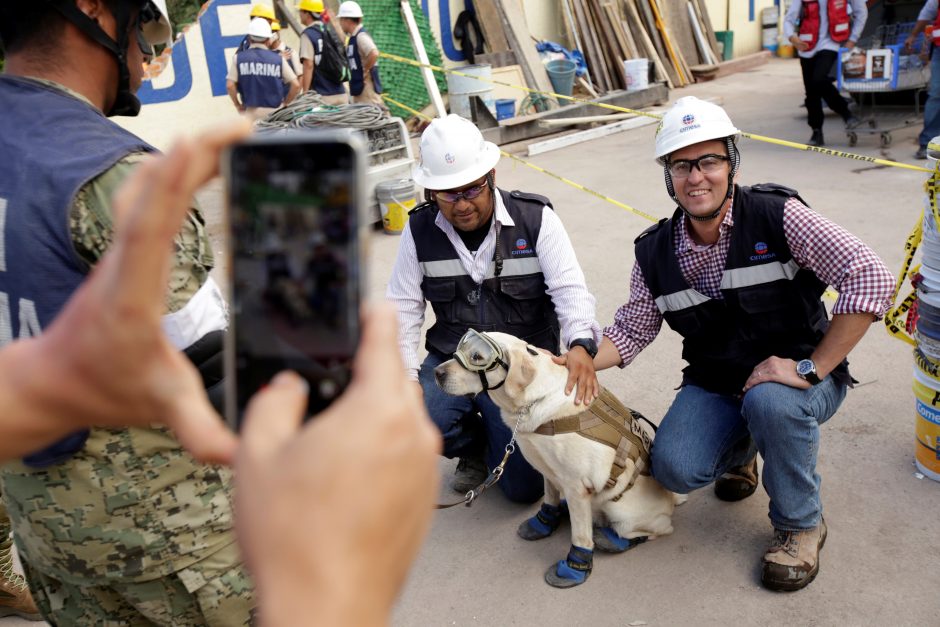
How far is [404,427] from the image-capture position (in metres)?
0.67

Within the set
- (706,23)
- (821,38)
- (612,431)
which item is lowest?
(612,431)

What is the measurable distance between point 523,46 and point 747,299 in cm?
1086

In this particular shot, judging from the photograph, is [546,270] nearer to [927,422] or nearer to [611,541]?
[611,541]

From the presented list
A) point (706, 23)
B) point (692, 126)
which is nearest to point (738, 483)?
point (692, 126)

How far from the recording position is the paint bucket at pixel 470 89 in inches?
445

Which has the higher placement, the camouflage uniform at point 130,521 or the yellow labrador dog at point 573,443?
the camouflage uniform at point 130,521

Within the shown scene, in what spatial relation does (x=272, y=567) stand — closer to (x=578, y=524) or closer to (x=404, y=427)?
(x=404, y=427)

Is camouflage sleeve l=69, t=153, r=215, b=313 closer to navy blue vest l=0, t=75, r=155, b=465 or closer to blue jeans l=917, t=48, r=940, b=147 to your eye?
navy blue vest l=0, t=75, r=155, b=465

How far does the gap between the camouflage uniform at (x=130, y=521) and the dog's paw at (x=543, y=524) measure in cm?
173

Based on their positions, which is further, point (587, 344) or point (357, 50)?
point (357, 50)

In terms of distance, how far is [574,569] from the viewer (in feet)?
9.97

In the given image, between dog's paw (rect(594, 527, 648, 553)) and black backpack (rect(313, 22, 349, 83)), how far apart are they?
784 centimetres

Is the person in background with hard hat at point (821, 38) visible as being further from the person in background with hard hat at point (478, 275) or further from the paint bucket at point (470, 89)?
the person in background with hard hat at point (478, 275)

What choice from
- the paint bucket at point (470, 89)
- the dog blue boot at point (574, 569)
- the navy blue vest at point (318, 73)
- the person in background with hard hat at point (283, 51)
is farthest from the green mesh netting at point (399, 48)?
the dog blue boot at point (574, 569)
